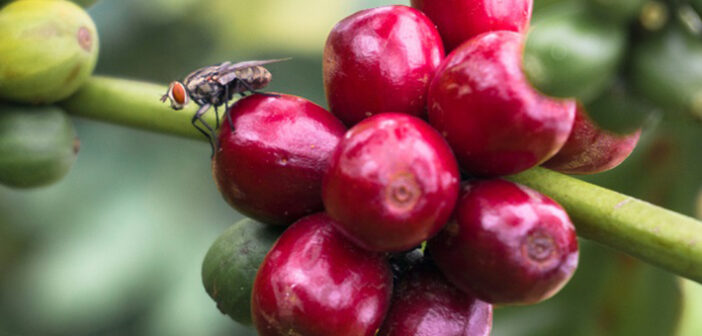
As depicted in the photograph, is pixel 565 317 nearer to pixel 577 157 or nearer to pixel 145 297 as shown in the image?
pixel 577 157

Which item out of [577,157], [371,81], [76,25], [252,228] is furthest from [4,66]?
[577,157]

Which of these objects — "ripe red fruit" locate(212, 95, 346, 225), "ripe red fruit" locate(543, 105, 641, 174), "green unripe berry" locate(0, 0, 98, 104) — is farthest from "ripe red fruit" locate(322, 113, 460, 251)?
"green unripe berry" locate(0, 0, 98, 104)

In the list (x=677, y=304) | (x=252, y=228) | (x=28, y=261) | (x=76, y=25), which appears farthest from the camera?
(x=28, y=261)

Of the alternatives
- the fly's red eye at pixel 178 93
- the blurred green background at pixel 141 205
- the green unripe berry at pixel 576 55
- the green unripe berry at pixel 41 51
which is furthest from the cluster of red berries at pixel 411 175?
the blurred green background at pixel 141 205

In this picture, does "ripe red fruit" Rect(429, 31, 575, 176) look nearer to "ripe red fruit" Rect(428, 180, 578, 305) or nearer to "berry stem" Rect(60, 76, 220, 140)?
"ripe red fruit" Rect(428, 180, 578, 305)

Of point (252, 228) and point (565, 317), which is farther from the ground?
point (252, 228)

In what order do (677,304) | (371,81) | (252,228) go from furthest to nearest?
(677,304), (252,228), (371,81)

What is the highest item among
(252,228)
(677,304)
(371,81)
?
(371,81)

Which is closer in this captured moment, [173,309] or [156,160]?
[173,309]

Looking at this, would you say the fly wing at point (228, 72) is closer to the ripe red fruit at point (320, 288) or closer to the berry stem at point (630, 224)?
the ripe red fruit at point (320, 288)

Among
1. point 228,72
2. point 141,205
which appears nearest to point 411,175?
point 228,72
